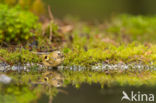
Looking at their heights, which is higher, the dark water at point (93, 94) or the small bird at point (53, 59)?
the small bird at point (53, 59)

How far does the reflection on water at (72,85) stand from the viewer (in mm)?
2822

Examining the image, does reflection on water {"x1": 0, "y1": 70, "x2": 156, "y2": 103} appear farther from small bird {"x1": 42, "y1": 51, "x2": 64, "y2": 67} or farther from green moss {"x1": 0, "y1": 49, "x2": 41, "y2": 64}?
green moss {"x1": 0, "y1": 49, "x2": 41, "y2": 64}

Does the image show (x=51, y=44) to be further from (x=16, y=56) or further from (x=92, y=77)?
(x=92, y=77)

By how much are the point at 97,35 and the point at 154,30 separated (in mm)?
1552

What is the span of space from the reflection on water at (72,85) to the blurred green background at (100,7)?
6.54 m

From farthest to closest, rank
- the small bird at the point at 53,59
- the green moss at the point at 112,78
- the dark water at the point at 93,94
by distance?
the small bird at the point at 53,59, the green moss at the point at 112,78, the dark water at the point at 93,94

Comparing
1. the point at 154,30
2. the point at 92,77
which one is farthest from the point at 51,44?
the point at 154,30

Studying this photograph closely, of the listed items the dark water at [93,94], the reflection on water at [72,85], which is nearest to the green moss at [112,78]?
the reflection on water at [72,85]

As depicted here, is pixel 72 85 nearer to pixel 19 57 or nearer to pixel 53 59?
pixel 53 59

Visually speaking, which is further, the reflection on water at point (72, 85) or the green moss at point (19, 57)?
the green moss at point (19, 57)

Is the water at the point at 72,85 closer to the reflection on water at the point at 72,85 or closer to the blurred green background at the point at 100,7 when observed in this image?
the reflection on water at the point at 72,85

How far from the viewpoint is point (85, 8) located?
36.2ft

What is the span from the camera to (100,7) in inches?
437

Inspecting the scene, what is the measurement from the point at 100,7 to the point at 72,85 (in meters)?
8.11
